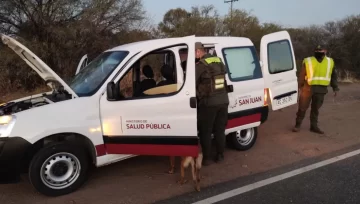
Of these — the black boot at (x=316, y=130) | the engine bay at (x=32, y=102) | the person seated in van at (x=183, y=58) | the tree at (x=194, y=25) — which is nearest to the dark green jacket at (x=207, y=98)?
the person seated in van at (x=183, y=58)

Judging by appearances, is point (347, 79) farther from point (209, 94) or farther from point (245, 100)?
point (209, 94)

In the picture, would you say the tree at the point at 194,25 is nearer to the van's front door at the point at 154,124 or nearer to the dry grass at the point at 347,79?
the dry grass at the point at 347,79

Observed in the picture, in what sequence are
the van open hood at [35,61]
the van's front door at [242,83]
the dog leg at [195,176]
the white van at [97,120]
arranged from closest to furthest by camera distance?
the white van at [97,120], the van open hood at [35,61], the dog leg at [195,176], the van's front door at [242,83]

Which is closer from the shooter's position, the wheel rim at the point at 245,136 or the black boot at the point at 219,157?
the black boot at the point at 219,157

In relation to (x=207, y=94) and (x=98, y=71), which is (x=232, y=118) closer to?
(x=207, y=94)

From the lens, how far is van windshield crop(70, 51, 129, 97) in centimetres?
438

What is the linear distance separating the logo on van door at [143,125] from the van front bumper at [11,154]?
1.17m

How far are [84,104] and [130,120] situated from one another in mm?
584

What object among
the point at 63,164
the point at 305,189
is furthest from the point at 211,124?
the point at 63,164

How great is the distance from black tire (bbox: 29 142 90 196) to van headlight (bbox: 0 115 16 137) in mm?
413

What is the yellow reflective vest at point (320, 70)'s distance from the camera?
22.4ft

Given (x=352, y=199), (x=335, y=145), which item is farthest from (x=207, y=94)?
(x=335, y=145)

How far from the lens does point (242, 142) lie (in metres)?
5.94

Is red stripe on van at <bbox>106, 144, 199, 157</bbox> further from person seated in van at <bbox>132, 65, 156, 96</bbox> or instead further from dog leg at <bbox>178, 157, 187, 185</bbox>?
person seated in van at <bbox>132, 65, 156, 96</bbox>
